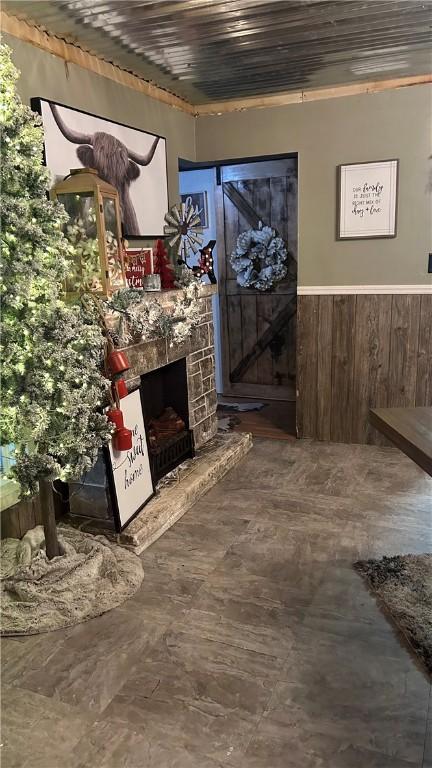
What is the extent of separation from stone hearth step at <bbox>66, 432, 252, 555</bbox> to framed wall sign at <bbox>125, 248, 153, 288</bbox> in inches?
45.7

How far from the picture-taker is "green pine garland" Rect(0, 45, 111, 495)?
1973 millimetres

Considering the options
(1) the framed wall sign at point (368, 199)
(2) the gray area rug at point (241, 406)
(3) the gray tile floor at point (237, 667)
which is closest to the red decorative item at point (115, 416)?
(3) the gray tile floor at point (237, 667)

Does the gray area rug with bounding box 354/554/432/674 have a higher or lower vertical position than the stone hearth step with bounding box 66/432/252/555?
lower

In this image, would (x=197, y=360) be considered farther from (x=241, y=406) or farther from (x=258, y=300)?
(x=258, y=300)

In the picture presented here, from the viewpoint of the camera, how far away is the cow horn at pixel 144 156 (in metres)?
3.47

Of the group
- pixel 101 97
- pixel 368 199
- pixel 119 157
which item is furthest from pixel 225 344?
pixel 101 97

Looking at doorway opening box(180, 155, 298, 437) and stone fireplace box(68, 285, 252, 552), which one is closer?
stone fireplace box(68, 285, 252, 552)

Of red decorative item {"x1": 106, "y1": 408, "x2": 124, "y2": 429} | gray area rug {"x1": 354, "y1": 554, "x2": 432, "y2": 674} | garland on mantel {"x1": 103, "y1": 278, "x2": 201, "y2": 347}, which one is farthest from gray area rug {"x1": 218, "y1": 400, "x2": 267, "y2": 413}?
gray area rug {"x1": 354, "y1": 554, "x2": 432, "y2": 674}

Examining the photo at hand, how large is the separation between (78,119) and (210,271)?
126cm

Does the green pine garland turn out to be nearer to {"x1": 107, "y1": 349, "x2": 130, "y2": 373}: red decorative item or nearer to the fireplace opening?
{"x1": 107, "y1": 349, "x2": 130, "y2": 373}: red decorative item

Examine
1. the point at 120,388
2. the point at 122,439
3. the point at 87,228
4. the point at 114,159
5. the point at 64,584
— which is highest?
the point at 114,159

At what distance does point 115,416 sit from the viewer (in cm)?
263

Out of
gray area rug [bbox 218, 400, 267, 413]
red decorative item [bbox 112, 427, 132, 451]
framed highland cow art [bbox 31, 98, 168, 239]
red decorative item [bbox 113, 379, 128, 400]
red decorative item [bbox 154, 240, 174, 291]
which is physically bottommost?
gray area rug [bbox 218, 400, 267, 413]

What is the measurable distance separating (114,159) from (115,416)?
62.9 inches
